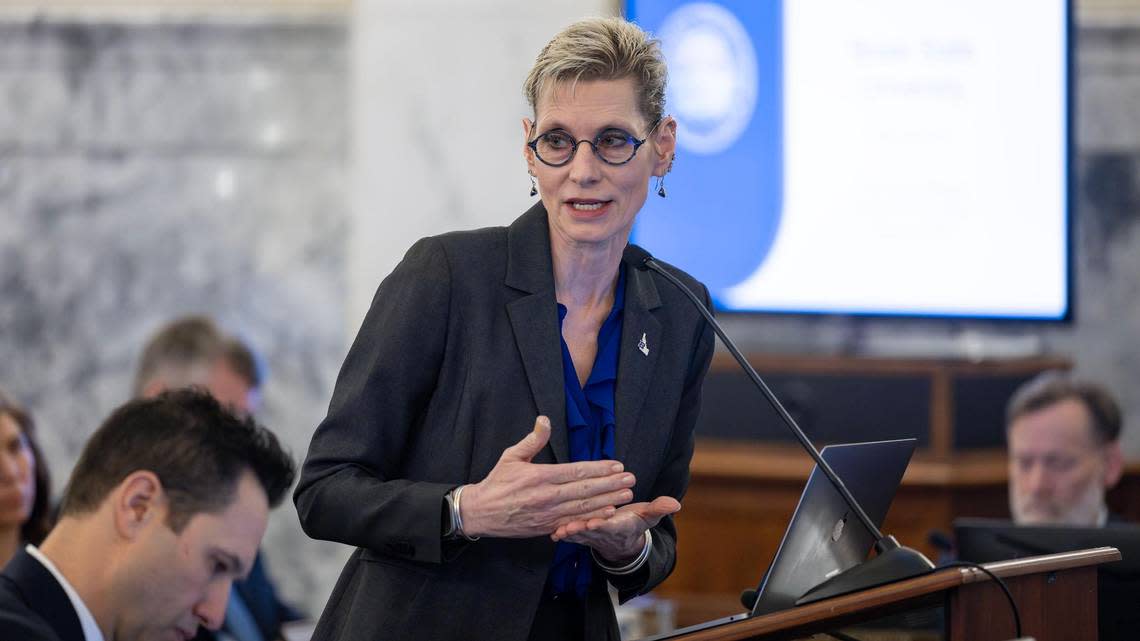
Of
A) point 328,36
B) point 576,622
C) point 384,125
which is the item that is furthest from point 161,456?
point 328,36

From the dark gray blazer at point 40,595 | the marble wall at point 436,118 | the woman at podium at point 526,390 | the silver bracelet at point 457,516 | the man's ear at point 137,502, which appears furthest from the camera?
the marble wall at point 436,118

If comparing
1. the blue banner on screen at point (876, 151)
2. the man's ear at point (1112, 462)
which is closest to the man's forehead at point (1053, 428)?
the man's ear at point (1112, 462)

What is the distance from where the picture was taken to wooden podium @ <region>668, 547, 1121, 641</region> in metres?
1.68

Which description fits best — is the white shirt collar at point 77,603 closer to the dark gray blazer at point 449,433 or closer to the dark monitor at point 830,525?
→ the dark gray blazer at point 449,433

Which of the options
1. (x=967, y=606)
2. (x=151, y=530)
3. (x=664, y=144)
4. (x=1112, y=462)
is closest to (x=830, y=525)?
(x=967, y=606)

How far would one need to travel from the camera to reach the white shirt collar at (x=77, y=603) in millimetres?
2158

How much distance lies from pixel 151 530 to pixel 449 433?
24.2 inches

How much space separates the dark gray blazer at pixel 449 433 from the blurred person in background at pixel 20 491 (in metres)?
1.52

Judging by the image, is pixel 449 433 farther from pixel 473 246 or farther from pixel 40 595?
pixel 40 595

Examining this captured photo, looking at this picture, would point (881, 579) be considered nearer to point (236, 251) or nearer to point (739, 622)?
point (739, 622)

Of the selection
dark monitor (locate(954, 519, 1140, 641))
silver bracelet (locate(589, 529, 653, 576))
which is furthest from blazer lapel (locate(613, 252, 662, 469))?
dark monitor (locate(954, 519, 1140, 641))

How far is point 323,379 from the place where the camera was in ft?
16.4

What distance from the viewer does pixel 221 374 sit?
4.00 metres

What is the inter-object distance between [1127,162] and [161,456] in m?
3.64
